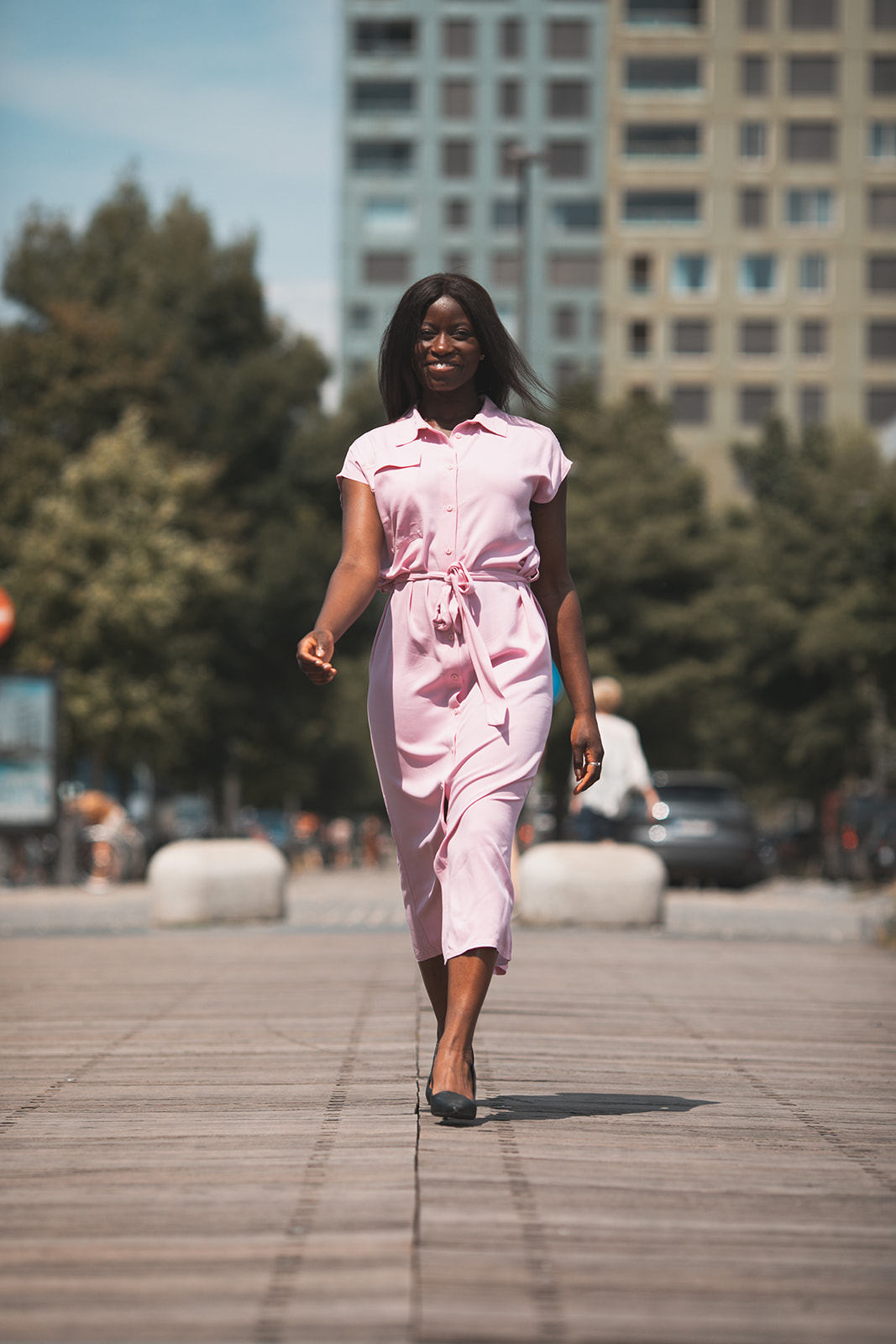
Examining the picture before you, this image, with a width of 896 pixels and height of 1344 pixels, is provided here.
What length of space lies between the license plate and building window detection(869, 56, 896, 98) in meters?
68.1

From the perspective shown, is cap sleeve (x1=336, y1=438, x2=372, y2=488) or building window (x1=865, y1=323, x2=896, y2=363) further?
building window (x1=865, y1=323, x2=896, y2=363)

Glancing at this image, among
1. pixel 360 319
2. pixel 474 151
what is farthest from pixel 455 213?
pixel 360 319

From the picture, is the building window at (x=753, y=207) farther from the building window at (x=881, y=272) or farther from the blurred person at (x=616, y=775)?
the blurred person at (x=616, y=775)

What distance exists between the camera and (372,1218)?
143 inches

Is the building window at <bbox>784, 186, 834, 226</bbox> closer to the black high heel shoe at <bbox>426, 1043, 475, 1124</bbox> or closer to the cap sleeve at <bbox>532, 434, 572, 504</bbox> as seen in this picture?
the cap sleeve at <bbox>532, 434, 572, 504</bbox>

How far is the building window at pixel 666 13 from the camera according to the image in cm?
8675

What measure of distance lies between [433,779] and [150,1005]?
3.09 meters

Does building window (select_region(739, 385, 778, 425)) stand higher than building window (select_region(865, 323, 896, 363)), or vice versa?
building window (select_region(865, 323, 896, 363))

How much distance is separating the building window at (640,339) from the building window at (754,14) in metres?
13.6

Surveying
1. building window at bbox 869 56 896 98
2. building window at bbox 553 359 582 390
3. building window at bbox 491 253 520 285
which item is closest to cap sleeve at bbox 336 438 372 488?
building window at bbox 553 359 582 390

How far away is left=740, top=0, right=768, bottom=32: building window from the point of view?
283 ft

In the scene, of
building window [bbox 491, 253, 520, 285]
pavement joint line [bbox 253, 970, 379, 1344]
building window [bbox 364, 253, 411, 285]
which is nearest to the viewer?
pavement joint line [bbox 253, 970, 379, 1344]

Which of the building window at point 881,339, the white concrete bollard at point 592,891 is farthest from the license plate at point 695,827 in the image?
the building window at point 881,339

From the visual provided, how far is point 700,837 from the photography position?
84.0 feet
